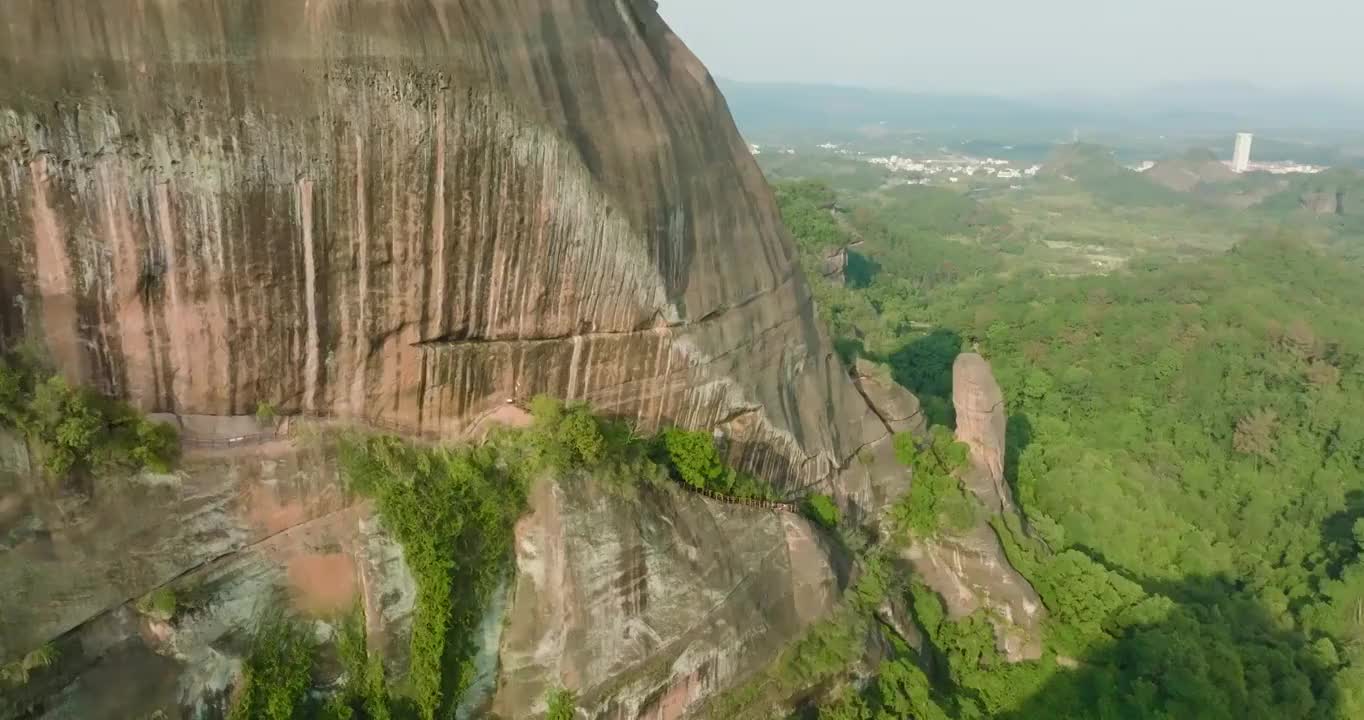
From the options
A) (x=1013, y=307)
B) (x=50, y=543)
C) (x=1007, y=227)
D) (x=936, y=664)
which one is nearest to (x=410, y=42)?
(x=50, y=543)

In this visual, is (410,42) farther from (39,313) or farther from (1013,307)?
(1013,307)

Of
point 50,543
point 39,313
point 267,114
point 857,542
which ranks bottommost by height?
point 857,542

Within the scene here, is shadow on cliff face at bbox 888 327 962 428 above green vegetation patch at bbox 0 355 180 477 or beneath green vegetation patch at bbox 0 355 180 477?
beneath

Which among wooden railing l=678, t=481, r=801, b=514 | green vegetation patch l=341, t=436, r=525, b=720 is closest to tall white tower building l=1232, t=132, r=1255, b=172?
wooden railing l=678, t=481, r=801, b=514

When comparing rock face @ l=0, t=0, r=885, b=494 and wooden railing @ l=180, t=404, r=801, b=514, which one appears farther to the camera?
wooden railing @ l=180, t=404, r=801, b=514

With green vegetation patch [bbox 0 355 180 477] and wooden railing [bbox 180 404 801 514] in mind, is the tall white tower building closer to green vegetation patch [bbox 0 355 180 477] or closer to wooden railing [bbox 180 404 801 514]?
wooden railing [bbox 180 404 801 514]

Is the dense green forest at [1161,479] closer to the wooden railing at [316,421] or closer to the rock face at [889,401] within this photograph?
the rock face at [889,401]

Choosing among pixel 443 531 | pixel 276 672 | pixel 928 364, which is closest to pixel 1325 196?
pixel 928 364
